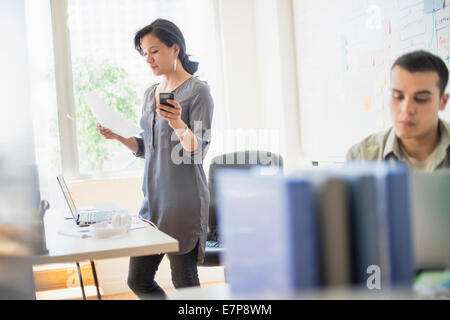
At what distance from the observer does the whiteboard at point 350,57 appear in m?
2.00

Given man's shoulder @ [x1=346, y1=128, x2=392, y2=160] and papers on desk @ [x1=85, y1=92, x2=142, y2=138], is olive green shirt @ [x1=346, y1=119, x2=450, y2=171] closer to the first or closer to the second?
man's shoulder @ [x1=346, y1=128, x2=392, y2=160]

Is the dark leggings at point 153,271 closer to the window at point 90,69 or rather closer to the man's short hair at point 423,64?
the man's short hair at point 423,64

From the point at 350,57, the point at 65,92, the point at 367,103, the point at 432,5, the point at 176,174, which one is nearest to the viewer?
the point at 176,174

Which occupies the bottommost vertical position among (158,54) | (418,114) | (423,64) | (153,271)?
(153,271)

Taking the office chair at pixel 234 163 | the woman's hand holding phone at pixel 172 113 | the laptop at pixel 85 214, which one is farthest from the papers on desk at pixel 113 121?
the office chair at pixel 234 163

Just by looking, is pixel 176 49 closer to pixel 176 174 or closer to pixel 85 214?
pixel 176 174

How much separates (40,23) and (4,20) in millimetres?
2501

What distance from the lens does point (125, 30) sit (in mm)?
3303

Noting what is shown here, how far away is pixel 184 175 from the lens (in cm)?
173

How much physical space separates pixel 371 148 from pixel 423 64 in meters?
0.23

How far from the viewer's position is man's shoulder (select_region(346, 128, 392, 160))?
→ 1076mm

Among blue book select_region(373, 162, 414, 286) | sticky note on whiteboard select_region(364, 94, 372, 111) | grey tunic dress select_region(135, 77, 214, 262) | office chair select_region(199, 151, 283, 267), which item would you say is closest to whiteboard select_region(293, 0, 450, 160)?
sticky note on whiteboard select_region(364, 94, 372, 111)

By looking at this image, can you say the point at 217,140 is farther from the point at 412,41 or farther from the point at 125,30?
the point at 412,41

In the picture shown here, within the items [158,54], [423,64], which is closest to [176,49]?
[158,54]
